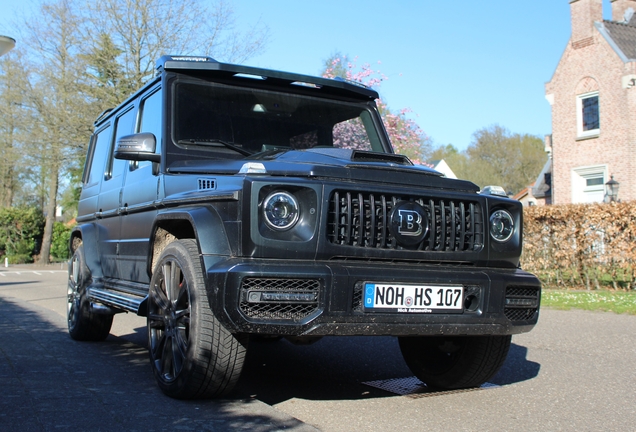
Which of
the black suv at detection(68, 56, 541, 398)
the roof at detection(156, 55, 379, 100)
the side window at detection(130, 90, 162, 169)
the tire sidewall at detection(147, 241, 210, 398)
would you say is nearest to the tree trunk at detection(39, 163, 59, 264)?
the side window at detection(130, 90, 162, 169)

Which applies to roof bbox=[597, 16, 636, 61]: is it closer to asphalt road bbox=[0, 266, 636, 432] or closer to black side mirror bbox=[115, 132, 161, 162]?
asphalt road bbox=[0, 266, 636, 432]

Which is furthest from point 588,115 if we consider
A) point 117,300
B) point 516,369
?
point 117,300

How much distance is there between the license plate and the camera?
3.80 metres

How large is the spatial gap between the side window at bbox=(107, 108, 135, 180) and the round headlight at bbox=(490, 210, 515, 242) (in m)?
3.24

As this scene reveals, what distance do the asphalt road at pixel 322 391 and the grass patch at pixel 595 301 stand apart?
7.94 ft

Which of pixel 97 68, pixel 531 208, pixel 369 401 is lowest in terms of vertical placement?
pixel 369 401

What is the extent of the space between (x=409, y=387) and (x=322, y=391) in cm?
67

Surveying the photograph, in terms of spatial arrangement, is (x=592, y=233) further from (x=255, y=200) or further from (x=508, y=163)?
(x=508, y=163)

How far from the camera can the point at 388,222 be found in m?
3.98

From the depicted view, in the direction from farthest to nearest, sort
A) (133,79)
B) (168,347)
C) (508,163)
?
(508,163)
(133,79)
(168,347)

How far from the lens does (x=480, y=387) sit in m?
5.00

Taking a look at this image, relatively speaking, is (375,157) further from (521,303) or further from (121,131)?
(121,131)

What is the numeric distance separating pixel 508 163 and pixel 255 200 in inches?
2308

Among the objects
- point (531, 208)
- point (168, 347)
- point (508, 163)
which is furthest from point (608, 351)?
point (508, 163)
